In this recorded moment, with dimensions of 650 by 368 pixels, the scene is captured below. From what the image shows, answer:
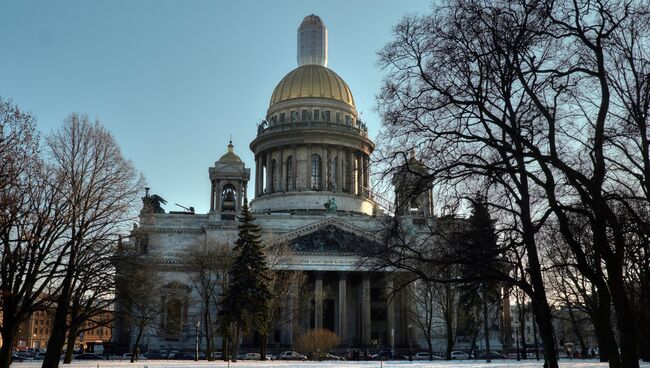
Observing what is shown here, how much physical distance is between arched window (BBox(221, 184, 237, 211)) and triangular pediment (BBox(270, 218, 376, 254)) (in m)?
10.7

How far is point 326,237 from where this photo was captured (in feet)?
227

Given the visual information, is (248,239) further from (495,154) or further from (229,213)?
(495,154)

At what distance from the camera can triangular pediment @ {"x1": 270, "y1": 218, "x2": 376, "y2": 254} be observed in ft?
223

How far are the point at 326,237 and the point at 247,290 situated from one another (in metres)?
21.2

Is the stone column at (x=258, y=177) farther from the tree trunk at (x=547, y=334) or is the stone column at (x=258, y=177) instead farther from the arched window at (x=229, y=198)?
the tree trunk at (x=547, y=334)

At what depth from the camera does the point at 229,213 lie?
72125 mm

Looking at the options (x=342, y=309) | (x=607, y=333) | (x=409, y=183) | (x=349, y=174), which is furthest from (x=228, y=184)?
(x=607, y=333)

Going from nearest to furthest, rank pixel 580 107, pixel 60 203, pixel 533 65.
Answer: pixel 533 65 < pixel 580 107 < pixel 60 203

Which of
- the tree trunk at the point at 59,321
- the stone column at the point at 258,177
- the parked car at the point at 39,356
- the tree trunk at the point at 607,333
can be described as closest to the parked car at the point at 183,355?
the parked car at the point at 39,356

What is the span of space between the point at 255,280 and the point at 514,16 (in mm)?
34484

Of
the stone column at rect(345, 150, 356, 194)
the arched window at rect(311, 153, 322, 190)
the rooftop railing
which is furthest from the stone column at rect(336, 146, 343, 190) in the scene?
the rooftop railing

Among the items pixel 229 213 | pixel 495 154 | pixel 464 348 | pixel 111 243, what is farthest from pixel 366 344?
pixel 495 154

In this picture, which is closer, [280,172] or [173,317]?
[173,317]

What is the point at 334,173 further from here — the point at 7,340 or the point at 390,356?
the point at 7,340
